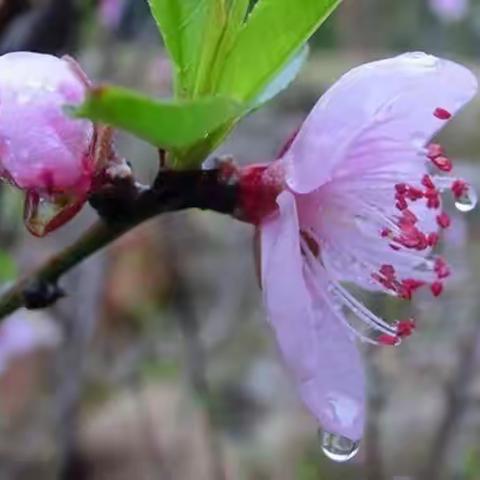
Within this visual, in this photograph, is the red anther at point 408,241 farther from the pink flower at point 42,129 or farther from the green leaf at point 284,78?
the pink flower at point 42,129

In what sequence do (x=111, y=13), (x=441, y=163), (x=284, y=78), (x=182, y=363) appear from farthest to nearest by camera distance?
(x=182, y=363) < (x=111, y=13) < (x=441, y=163) < (x=284, y=78)

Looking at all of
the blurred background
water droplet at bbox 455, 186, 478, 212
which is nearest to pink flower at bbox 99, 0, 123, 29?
the blurred background

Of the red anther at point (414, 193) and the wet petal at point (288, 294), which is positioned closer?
the wet petal at point (288, 294)

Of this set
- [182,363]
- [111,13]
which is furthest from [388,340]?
[182,363]

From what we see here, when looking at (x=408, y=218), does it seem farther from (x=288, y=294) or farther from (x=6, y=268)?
(x=6, y=268)

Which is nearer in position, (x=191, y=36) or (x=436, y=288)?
(x=191, y=36)

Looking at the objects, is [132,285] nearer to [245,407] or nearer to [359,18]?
[245,407]

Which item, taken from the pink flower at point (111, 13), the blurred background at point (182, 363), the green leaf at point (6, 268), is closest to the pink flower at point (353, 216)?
the green leaf at point (6, 268)

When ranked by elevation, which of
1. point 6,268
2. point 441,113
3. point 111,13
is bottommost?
point 111,13

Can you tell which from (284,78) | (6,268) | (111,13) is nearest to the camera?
(284,78)

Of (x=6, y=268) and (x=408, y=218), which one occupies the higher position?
(x=408, y=218)
